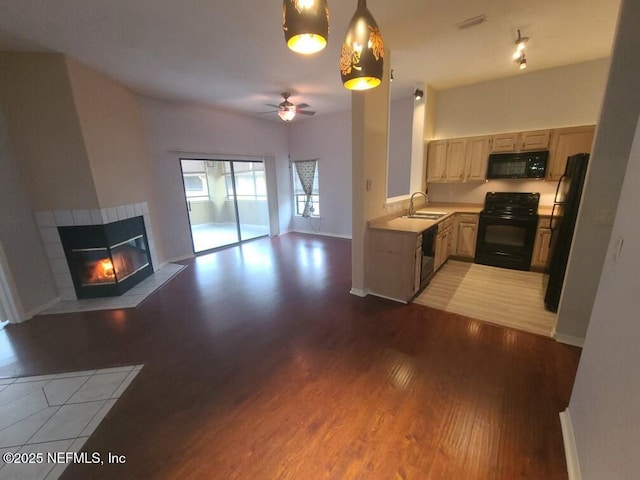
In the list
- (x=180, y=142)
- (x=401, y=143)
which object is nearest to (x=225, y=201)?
(x=180, y=142)

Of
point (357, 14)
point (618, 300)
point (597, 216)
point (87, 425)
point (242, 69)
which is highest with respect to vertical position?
point (242, 69)

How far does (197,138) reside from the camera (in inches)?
199

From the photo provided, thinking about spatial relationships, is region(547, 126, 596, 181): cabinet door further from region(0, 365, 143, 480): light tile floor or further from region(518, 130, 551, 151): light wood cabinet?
region(0, 365, 143, 480): light tile floor

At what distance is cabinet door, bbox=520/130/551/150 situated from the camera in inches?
151

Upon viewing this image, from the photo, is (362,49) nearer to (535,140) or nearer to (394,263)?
(394,263)

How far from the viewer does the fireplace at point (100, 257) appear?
11.2ft

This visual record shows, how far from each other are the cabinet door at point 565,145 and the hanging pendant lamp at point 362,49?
415 cm

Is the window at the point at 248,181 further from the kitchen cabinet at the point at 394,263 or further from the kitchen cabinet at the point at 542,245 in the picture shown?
the kitchen cabinet at the point at 542,245

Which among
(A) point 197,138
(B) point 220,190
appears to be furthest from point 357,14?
(B) point 220,190

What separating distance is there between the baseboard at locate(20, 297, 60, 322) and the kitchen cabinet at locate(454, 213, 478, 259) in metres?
6.11

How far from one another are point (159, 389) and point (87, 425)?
43 cm

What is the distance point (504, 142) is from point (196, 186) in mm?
6160

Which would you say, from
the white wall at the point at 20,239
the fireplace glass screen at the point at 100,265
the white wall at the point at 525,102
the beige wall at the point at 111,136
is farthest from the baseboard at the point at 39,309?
the white wall at the point at 525,102

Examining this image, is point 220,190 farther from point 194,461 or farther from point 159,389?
point 194,461
